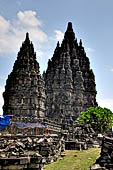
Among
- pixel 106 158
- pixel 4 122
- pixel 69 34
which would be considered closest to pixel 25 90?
pixel 4 122

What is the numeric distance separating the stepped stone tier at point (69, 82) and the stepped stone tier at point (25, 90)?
12740 millimetres

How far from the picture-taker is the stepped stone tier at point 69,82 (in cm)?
7281

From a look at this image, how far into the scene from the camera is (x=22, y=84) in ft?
198

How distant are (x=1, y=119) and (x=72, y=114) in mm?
42234

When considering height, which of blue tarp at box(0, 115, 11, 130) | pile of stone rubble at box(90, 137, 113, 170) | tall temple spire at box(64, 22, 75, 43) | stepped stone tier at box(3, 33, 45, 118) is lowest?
pile of stone rubble at box(90, 137, 113, 170)

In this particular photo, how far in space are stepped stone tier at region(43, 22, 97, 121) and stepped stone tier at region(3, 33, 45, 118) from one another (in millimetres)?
12740

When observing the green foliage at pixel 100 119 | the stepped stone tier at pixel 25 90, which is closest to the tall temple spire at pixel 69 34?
the stepped stone tier at pixel 25 90

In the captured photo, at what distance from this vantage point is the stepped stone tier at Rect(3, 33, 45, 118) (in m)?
58.1

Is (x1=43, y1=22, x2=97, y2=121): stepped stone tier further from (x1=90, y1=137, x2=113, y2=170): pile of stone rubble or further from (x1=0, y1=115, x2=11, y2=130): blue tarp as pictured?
(x1=90, y1=137, x2=113, y2=170): pile of stone rubble

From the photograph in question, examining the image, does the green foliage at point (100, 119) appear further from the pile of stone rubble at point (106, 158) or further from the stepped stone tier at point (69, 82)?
the pile of stone rubble at point (106, 158)

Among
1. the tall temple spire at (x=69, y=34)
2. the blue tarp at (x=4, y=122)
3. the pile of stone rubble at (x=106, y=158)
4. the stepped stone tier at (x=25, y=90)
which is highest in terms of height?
the tall temple spire at (x=69, y=34)

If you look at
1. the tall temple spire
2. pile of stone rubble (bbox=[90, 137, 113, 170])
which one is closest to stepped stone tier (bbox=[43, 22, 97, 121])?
the tall temple spire

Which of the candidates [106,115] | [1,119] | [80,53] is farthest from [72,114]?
[1,119]

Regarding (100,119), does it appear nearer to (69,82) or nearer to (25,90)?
(25,90)
